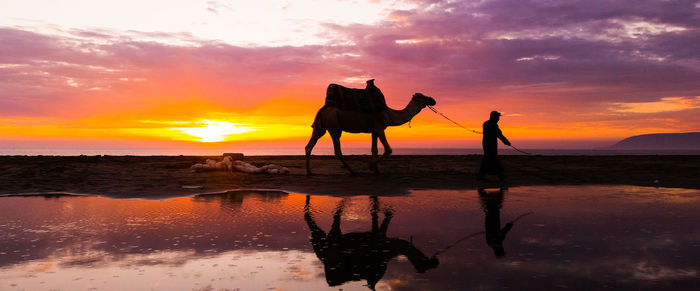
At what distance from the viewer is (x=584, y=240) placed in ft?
20.1

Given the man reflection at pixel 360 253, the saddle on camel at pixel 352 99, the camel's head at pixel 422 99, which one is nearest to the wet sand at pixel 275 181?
the saddle on camel at pixel 352 99

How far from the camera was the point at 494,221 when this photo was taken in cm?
768

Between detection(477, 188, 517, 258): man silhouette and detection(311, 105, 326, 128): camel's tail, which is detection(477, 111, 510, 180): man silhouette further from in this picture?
detection(311, 105, 326, 128): camel's tail

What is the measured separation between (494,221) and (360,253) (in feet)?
10.8

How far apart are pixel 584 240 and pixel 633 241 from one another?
0.64 meters

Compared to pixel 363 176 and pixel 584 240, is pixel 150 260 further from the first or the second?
pixel 363 176

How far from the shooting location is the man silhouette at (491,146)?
14.7 m

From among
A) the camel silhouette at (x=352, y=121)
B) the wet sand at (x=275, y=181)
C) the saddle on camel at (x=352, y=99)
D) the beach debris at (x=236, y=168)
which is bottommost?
the wet sand at (x=275, y=181)

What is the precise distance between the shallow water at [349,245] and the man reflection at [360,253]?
0.05 feet

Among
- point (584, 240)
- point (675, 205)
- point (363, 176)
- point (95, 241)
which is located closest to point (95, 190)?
point (95, 241)

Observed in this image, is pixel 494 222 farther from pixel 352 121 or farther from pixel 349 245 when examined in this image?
pixel 352 121

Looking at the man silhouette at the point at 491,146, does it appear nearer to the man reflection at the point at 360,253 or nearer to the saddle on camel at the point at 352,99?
Result: the saddle on camel at the point at 352,99

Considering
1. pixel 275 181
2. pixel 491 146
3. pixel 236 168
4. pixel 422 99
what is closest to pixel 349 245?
pixel 275 181

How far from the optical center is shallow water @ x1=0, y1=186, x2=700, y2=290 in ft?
14.5
